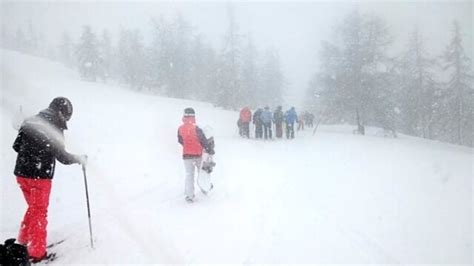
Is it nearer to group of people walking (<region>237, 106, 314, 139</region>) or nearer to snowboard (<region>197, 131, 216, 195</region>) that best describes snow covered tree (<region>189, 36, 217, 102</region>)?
group of people walking (<region>237, 106, 314, 139</region>)

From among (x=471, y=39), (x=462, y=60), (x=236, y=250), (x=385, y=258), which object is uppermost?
(x=471, y=39)

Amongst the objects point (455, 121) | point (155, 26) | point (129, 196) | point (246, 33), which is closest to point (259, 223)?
point (129, 196)

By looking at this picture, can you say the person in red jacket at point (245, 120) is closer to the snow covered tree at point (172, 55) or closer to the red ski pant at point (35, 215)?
the red ski pant at point (35, 215)

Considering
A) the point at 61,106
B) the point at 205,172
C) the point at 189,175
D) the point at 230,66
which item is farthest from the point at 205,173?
the point at 230,66

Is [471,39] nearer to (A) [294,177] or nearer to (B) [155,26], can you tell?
(B) [155,26]

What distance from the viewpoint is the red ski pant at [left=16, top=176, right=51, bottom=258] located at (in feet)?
16.0

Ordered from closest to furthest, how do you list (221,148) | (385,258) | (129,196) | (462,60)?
1. (385,258)
2. (129,196)
3. (221,148)
4. (462,60)

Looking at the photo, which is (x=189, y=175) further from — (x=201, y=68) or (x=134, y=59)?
(x=134, y=59)

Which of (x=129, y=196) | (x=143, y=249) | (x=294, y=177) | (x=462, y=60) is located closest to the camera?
(x=143, y=249)

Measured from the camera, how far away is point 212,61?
2295 inches

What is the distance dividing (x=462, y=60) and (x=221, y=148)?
3200 cm

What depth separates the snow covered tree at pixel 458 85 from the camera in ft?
119

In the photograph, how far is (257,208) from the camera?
8.08 meters

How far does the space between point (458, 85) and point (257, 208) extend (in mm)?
36686
